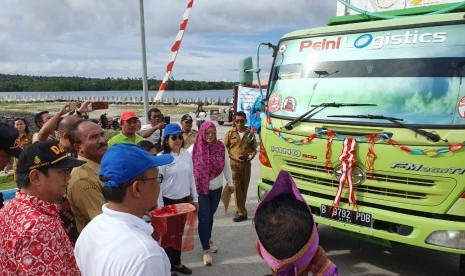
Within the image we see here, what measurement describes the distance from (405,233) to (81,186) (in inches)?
111

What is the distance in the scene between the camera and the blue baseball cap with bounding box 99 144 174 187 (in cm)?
170

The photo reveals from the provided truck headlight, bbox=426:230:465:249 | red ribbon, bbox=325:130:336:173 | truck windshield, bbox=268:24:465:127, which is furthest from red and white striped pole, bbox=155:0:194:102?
truck headlight, bbox=426:230:465:249

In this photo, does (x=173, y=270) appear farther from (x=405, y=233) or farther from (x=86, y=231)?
(x=86, y=231)

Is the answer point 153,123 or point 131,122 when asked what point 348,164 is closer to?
point 131,122

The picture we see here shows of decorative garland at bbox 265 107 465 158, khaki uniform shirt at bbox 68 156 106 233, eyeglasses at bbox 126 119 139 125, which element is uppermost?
eyeglasses at bbox 126 119 139 125

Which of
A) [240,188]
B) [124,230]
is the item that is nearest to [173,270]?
[240,188]

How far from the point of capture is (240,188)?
6.23 meters

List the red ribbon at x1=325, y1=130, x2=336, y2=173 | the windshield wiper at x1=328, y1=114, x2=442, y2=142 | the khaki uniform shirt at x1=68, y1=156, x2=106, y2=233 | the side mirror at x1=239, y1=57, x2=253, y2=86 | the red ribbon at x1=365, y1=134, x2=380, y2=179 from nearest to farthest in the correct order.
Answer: the khaki uniform shirt at x1=68, y1=156, x2=106, y2=233, the windshield wiper at x1=328, y1=114, x2=442, y2=142, the red ribbon at x1=365, y1=134, x2=380, y2=179, the red ribbon at x1=325, y1=130, x2=336, y2=173, the side mirror at x1=239, y1=57, x2=253, y2=86

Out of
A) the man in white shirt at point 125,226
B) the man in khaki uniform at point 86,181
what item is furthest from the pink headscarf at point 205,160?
the man in white shirt at point 125,226

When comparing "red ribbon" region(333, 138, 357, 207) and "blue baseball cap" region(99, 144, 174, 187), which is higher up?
"blue baseball cap" region(99, 144, 174, 187)

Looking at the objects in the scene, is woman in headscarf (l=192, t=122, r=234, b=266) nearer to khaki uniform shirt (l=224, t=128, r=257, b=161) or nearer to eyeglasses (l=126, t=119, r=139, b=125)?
eyeglasses (l=126, t=119, r=139, b=125)

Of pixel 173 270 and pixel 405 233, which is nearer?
pixel 405 233

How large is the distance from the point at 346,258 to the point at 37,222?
3794 mm

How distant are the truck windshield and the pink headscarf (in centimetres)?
85
